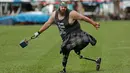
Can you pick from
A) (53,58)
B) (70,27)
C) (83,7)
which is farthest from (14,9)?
(70,27)

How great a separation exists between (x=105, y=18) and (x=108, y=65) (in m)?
32.0

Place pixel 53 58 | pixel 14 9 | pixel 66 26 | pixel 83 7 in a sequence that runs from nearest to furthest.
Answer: pixel 66 26
pixel 53 58
pixel 14 9
pixel 83 7

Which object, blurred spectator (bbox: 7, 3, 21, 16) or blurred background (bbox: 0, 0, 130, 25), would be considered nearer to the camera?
blurred background (bbox: 0, 0, 130, 25)

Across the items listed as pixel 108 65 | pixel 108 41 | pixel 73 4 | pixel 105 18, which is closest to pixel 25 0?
pixel 73 4

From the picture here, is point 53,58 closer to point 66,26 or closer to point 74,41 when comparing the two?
point 74,41

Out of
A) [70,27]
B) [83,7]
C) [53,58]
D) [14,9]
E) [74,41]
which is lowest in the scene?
[83,7]

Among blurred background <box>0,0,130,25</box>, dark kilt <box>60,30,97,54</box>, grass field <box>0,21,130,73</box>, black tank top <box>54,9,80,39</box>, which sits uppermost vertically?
black tank top <box>54,9,80,39</box>

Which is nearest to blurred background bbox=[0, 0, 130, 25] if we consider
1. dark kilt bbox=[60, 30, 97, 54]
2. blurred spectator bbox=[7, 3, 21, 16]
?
blurred spectator bbox=[7, 3, 21, 16]

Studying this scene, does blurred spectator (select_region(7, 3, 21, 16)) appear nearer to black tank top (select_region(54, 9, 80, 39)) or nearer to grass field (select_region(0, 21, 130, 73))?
grass field (select_region(0, 21, 130, 73))

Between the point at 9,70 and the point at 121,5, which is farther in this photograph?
the point at 121,5

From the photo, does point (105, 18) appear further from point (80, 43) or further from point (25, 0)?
point (80, 43)

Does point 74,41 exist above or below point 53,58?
above

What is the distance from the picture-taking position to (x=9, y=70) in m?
12.8

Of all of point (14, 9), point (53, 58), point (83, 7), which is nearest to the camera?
point (53, 58)
